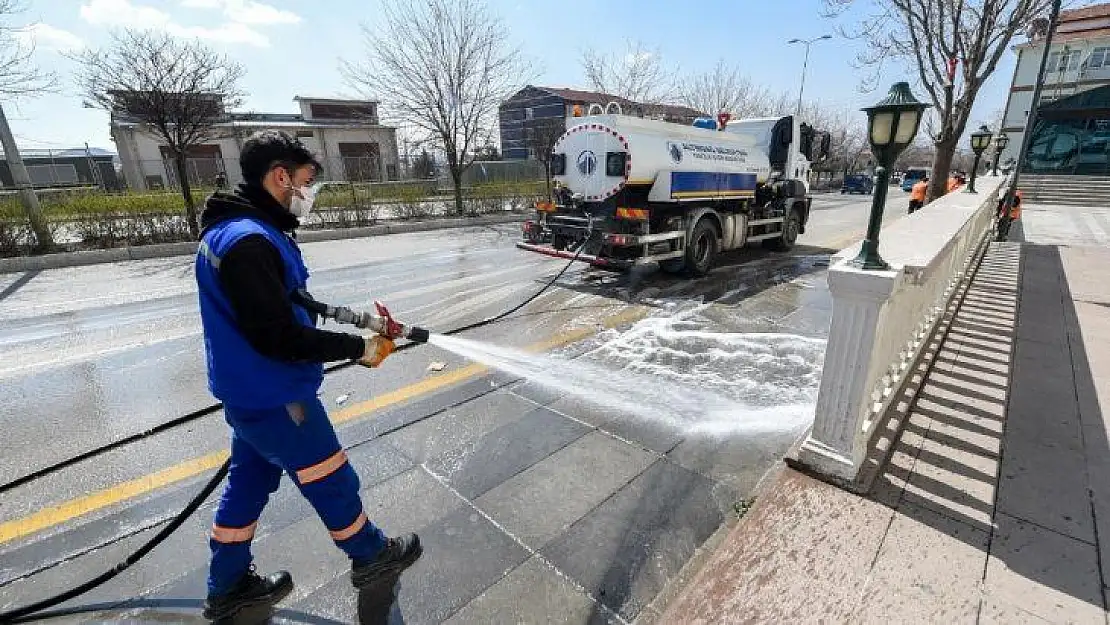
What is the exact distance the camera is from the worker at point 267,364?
1.61m

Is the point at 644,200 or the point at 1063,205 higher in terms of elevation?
the point at 644,200

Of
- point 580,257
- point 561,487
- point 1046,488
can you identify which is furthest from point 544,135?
point 1046,488

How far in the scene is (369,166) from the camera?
15.3 m

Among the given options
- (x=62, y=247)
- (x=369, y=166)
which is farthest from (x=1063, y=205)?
(x=62, y=247)

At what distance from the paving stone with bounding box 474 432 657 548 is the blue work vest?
4.28ft

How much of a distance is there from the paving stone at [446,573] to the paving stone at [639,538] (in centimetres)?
26

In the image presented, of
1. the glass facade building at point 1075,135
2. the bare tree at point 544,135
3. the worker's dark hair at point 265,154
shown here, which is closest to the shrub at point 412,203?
the bare tree at point 544,135

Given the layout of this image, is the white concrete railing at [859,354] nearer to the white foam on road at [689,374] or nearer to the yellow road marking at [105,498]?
the white foam on road at [689,374]

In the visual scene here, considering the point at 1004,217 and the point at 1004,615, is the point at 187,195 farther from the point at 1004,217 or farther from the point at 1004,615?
the point at 1004,217

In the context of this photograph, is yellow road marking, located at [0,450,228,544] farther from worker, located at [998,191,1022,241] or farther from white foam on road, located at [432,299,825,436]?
worker, located at [998,191,1022,241]

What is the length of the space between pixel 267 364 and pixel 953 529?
3095mm

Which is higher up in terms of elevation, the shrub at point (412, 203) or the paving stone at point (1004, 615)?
the shrub at point (412, 203)

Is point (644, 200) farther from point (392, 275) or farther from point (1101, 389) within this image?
point (1101, 389)

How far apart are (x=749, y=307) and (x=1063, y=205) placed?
23.9 m
